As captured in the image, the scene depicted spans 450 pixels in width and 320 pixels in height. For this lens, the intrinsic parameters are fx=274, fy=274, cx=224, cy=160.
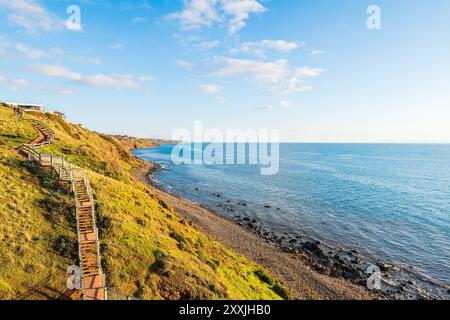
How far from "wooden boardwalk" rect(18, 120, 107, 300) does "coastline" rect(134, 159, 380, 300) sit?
20.5m

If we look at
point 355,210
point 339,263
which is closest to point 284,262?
point 339,263

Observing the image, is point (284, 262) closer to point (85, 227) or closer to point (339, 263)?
point (339, 263)

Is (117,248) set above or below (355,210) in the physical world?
above

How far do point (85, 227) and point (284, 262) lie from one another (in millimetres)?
26707

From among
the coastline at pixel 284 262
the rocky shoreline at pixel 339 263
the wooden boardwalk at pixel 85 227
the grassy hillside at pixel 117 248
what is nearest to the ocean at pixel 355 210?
the rocky shoreline at pixel 339 263

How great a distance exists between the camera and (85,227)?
80.4ft

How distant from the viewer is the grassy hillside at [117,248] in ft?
67.8

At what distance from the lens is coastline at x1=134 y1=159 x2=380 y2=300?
32250mm

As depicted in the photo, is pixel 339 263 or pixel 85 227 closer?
pixel 85 227

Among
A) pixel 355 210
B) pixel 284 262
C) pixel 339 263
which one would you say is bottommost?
pixel 339 263

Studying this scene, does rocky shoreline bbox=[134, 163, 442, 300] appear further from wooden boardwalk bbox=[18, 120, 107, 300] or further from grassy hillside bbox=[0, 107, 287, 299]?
wooden boardwalk bbox=[18, 120, 107, 300]

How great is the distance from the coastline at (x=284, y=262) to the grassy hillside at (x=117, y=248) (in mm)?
4139

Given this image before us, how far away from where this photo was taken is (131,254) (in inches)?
918
